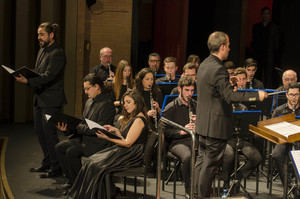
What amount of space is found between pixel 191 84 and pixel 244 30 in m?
6.05

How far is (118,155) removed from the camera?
5.08 meters

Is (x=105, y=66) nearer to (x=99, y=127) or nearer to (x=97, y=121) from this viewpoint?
(x=97, y=121)

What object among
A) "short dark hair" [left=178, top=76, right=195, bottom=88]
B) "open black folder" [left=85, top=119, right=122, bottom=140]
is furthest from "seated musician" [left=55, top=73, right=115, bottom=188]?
"short dark hair" [left=178, top=76, right=195, bottom=88]

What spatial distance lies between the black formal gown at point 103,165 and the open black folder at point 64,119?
40cm

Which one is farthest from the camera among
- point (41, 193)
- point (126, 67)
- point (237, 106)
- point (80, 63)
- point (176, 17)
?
point (176, 17)

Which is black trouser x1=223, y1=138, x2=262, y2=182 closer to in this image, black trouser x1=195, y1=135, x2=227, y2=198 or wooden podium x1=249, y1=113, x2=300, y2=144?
black trouser x1=195, y1=135, x2=227, y2=198

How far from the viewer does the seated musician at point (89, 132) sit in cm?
548

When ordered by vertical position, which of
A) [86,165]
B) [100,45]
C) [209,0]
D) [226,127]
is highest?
[209,0]

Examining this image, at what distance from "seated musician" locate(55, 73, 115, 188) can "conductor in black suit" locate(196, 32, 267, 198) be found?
1.06m

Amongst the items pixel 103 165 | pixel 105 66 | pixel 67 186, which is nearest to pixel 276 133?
pixel 103 165

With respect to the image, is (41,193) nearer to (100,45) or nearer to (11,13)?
(100,45)

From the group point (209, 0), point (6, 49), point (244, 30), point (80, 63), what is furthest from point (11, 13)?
point (244, 30)

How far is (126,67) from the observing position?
23.4ft

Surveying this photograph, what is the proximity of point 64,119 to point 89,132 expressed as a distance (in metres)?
0.30
